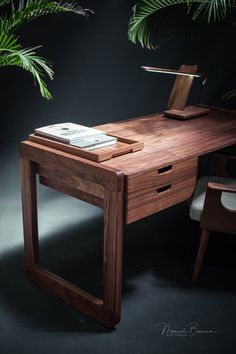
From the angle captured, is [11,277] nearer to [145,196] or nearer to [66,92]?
[145,196]

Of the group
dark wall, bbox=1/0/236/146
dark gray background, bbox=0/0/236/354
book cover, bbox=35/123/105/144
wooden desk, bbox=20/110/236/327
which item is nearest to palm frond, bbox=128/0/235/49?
dark gray background, bbox=0/0/236/354

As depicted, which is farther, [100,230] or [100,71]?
[100,71]

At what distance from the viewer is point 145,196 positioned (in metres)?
2.26

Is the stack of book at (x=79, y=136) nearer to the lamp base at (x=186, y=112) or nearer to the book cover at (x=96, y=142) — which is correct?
the book cover at (x=96, y=142)

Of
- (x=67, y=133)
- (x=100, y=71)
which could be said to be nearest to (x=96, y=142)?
(x=67, y=133)

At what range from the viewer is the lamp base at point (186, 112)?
124 inches

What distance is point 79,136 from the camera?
2426mm

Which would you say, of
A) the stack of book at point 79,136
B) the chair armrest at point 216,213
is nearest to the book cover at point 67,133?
the stack of book at point 79,136

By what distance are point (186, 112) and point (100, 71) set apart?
1.11 meters

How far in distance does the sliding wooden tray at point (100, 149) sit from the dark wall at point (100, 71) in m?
1.56

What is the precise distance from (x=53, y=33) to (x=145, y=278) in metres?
2.06

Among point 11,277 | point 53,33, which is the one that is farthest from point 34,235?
point 53,33

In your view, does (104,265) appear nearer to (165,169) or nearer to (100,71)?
(165,169)

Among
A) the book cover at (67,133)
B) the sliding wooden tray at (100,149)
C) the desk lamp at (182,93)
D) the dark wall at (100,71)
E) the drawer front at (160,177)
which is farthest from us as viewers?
the dark wall at (100,71)
